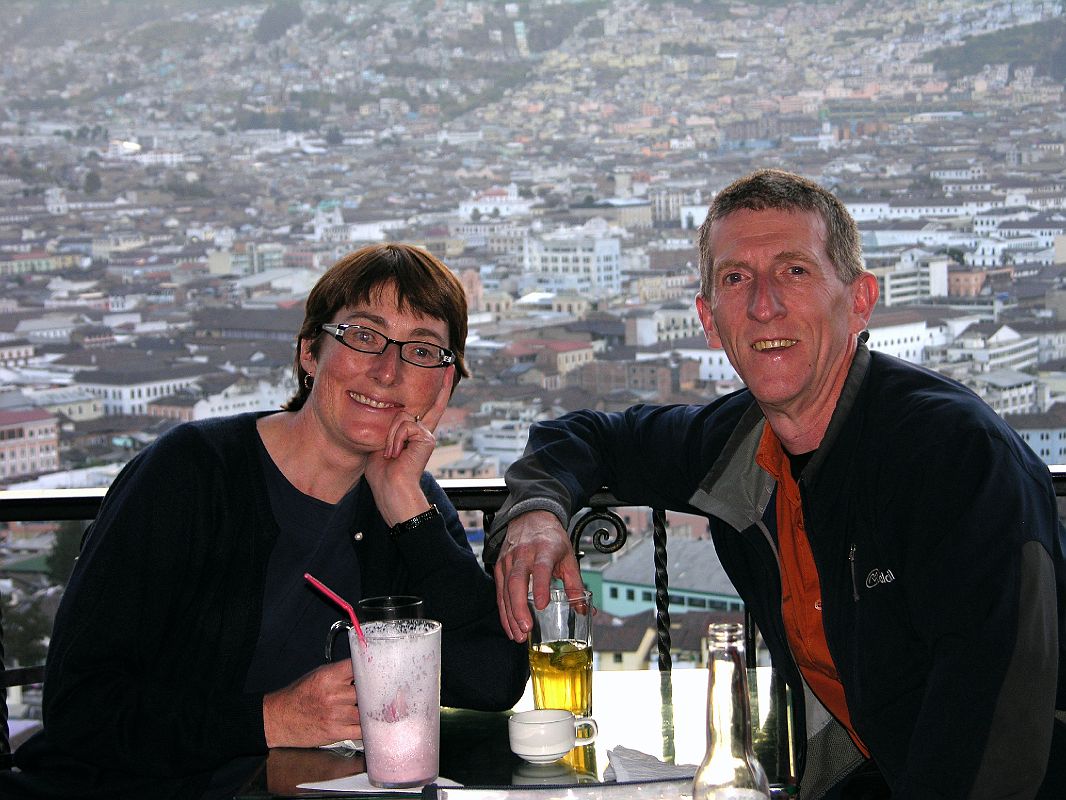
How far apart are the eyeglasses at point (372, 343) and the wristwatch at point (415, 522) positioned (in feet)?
0.65

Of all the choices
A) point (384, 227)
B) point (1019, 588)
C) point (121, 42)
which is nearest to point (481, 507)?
point (1019, 588)

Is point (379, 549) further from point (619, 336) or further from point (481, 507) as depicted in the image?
point (619, 336)

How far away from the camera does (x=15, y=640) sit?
13672 millimetres

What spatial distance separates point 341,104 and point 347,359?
3347 cm

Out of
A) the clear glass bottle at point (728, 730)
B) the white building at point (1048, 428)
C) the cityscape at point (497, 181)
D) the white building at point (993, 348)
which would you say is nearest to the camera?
the clear glass bottle at point (728, 730)

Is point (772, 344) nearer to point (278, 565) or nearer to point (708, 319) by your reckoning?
point (708, 319)

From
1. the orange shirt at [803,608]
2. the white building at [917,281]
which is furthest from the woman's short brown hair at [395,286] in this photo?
the white building at [917,281]

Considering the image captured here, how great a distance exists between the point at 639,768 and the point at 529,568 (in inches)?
13.0

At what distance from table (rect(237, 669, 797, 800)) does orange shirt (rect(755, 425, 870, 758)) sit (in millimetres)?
135

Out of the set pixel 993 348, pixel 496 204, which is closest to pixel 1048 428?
pixel 993 348

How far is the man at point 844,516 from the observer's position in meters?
1.11

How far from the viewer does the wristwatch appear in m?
1.50

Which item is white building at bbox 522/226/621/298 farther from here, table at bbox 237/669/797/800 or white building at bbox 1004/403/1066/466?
table at bbox 237/669/797/800

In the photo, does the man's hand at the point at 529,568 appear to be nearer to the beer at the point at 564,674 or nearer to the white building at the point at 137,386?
the beer at the point at 564,674
